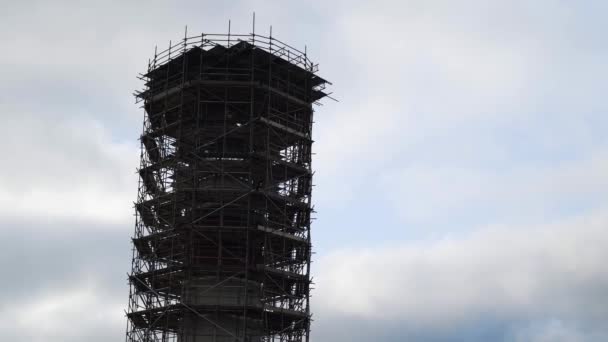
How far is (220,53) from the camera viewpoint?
71438 millimetres

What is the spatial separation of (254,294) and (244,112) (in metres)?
12.9

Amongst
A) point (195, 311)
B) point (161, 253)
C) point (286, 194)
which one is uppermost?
point (286, 194)

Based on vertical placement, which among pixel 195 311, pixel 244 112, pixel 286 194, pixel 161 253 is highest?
pixel 244 112

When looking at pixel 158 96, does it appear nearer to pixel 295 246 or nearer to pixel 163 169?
pixel 163 169

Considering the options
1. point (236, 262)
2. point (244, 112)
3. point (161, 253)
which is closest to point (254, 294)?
point (236, 262)

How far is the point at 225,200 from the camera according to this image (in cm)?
6800

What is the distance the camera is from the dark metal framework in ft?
219

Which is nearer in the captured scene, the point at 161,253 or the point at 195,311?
the point at 195,311

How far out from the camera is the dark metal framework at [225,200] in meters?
66.6

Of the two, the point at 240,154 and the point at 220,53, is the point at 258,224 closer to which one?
the point at 240,154

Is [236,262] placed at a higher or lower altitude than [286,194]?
lower

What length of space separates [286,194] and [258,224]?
4005 mm

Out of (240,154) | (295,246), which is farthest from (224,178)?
(295,246)

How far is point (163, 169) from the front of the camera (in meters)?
71.1
